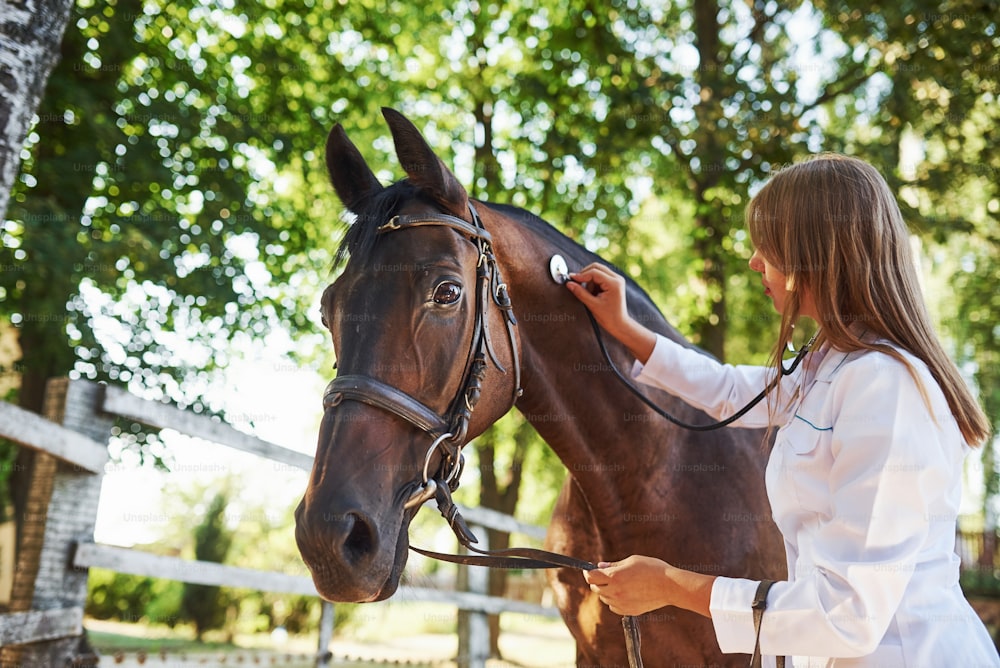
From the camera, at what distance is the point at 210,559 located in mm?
11188

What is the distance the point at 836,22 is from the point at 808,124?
109cm

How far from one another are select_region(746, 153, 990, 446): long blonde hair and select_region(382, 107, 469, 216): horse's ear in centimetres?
87

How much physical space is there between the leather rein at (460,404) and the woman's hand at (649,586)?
14 cm

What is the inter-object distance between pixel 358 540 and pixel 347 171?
1.22 m

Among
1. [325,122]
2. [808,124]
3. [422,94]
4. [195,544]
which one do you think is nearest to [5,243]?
[325,122]

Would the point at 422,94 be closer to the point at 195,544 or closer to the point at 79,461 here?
the point at 195,544

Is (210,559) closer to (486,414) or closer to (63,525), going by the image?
(63,525)

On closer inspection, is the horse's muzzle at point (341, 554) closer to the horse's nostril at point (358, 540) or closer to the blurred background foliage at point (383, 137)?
the horse's nostril at point (358, 540)

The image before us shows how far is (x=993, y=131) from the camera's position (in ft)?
27.2

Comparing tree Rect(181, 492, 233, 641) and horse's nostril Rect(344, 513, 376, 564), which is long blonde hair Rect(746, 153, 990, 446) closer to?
horse's nostril Rect(344, 513, 376, 564)

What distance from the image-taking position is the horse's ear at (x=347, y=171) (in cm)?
237

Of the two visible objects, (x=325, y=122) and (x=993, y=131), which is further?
(x=325, y=122)

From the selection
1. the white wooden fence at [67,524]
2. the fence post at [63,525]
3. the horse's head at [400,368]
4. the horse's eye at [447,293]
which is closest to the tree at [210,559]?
the white wooden fence at [67,524]

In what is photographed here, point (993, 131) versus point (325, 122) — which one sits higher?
point (325, 122)
